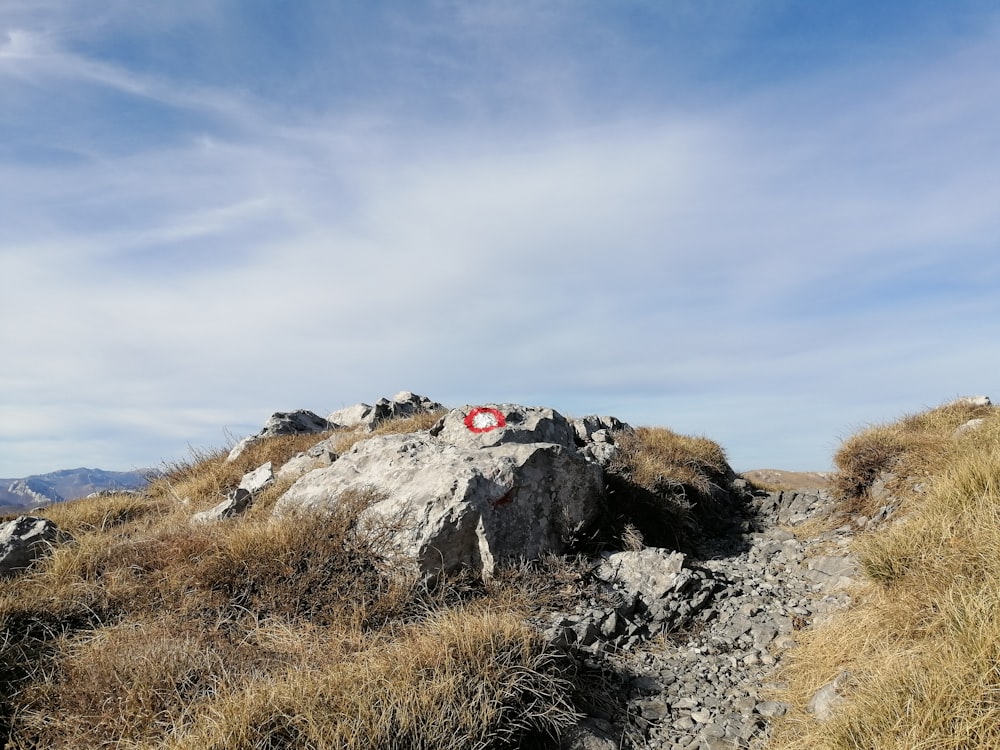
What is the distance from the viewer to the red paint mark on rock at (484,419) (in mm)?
9047

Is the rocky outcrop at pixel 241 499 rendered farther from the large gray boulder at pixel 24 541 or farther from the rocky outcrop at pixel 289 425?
the rocky outcrop at pixel 289 425

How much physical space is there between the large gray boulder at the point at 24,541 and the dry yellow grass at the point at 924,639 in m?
7.77

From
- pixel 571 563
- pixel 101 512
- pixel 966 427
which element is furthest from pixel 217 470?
pixel 966 427

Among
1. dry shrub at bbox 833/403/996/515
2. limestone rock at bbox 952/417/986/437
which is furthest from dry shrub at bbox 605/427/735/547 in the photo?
limestone rock at bbox 952/417/986/437

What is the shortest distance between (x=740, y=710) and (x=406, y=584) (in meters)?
3.06

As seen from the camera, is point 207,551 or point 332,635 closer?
point 332,635

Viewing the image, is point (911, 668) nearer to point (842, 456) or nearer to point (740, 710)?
point (740, 710)

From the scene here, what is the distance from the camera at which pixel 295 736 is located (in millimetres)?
4031

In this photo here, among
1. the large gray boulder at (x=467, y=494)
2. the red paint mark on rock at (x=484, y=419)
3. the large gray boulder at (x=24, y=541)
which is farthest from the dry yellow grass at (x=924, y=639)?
the large gray boulder at (x=24, y=541)

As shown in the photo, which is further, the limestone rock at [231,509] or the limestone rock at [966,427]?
the limestone rock at [966,427]

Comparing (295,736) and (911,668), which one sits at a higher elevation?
(911,668)

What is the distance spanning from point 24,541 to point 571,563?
6.19m

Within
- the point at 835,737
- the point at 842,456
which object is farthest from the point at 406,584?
the point at 842,456

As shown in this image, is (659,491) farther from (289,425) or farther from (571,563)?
(289,425)
